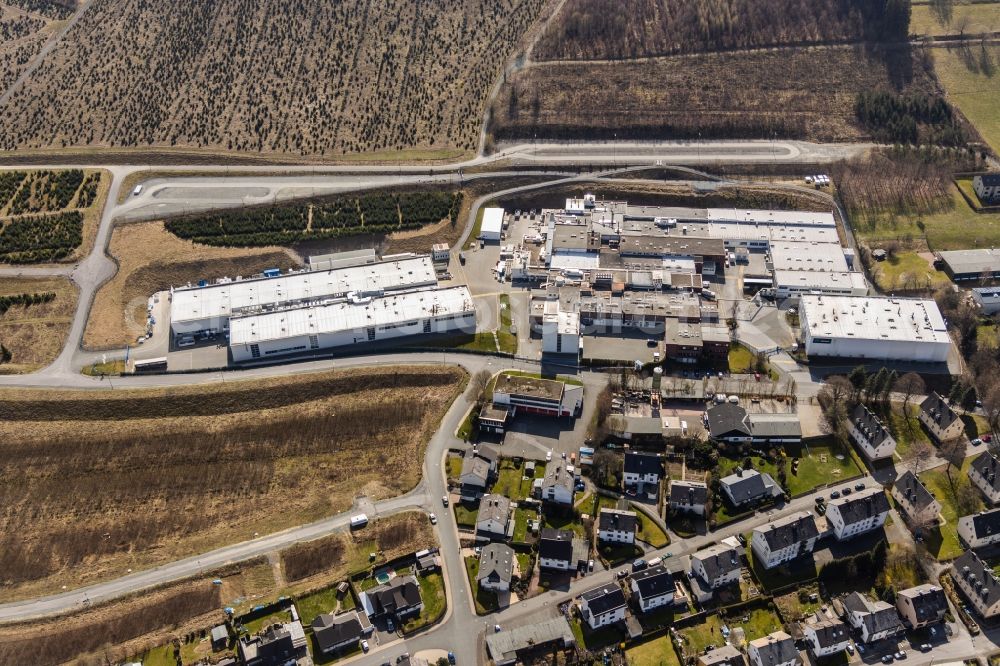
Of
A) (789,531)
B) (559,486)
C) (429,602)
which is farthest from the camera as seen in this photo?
(559,486)

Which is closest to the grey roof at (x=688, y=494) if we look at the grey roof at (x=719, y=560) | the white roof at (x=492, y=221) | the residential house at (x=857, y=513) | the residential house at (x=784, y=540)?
the residential house at (x=784, y=540)

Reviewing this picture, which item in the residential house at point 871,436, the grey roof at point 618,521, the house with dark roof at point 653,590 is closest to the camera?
the house with dark roof at point 653,590

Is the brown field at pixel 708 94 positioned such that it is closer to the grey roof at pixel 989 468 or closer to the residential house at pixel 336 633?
the grey roof at pixel 989 468

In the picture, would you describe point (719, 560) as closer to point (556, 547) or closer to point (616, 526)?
point (616, 526)

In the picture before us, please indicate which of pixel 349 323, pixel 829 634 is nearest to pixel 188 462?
pixel 349 323

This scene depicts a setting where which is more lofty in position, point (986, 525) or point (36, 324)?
point (36, 324)

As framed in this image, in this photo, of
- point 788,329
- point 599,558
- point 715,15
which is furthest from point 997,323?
point 715,15

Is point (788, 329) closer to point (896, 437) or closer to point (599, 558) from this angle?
point (896, 437)

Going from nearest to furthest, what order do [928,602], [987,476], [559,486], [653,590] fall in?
[928,602] → [653,590] → [559,486] → [987,476]
